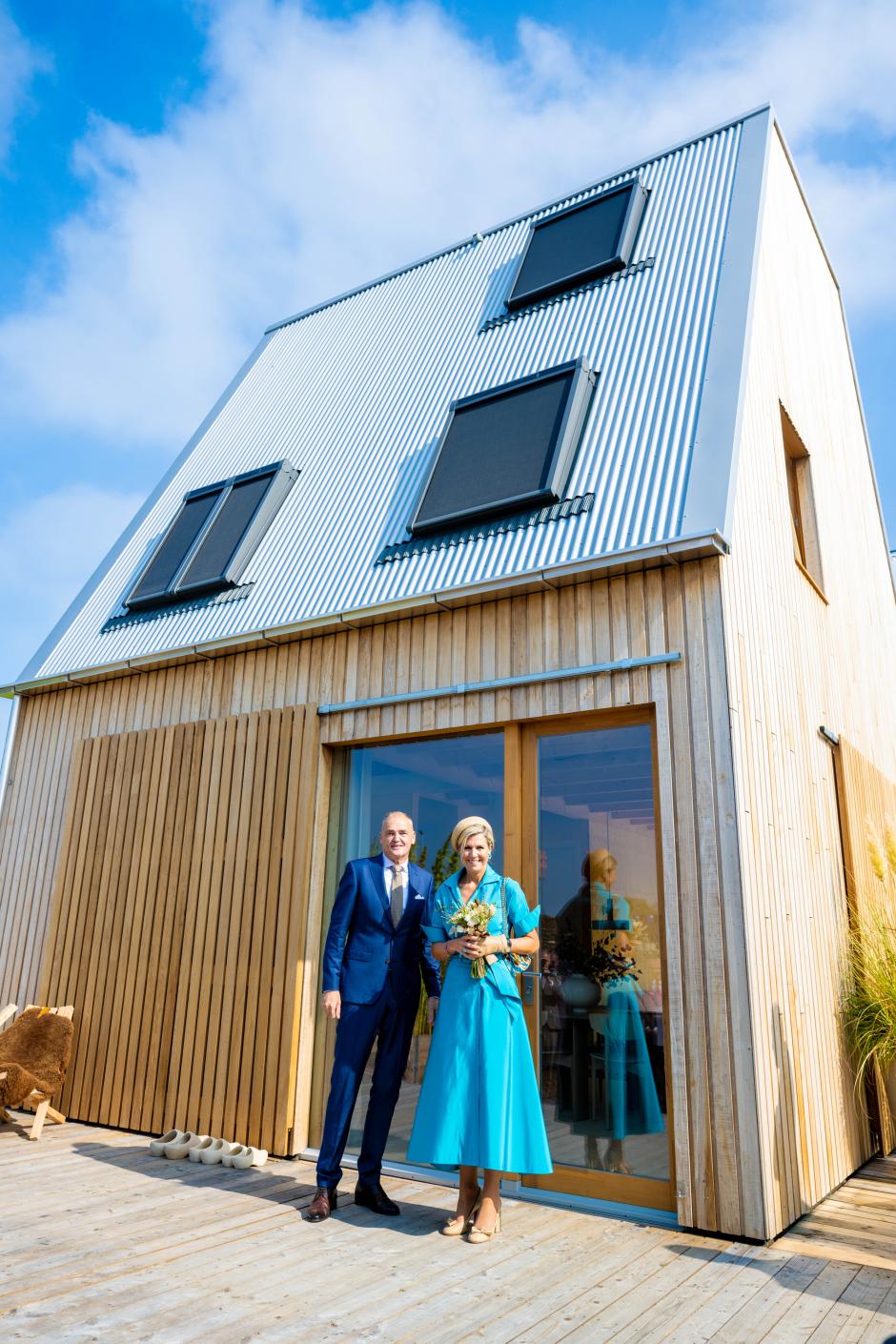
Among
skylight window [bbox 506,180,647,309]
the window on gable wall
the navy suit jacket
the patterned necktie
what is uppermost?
skylight window [bbox 506,180,647,309]

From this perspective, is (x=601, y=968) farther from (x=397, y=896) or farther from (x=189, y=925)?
(x=189, y=925)

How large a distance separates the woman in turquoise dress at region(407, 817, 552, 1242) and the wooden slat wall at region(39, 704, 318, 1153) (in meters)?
1.74

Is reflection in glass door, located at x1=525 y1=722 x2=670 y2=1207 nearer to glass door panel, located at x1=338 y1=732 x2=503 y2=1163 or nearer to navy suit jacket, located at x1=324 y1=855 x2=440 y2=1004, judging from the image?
glass door panel, located at x1=338 y1=732 x2=503 y2=1163

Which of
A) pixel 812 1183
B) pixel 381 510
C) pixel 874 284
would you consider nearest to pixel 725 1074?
pixel 812 1183

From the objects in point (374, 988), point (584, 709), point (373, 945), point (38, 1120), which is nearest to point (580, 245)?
point (584, 709)

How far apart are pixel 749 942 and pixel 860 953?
6.81ft

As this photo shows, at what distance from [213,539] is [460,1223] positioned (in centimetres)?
571

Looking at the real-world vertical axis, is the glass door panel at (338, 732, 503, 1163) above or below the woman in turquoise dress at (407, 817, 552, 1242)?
above

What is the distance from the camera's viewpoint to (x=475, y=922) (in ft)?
13.1

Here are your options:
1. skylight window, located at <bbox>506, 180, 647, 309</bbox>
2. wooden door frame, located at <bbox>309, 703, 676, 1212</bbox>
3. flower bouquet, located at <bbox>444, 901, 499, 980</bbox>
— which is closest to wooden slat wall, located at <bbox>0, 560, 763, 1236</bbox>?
wooden door frame, located at <bbox>309, 703, 676, 1212</bbox>

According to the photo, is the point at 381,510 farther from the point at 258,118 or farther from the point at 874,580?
the point at 874,580

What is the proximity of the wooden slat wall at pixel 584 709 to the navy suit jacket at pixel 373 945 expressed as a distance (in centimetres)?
118

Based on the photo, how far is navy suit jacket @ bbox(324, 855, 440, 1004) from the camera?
445 centimetres

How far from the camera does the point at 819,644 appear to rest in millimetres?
6453
